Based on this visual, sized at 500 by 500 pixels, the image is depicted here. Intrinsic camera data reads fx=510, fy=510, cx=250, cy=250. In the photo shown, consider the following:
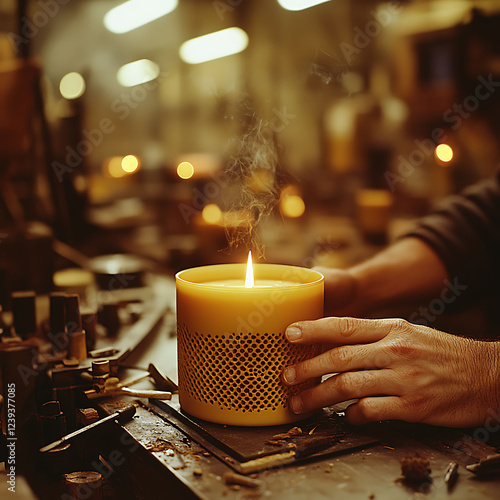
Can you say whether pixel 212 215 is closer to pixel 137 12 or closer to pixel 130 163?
pixel 137 12

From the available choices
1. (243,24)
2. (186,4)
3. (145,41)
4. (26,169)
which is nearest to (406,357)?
(26,169)

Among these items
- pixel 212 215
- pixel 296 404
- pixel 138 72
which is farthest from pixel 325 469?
pixel 138 72

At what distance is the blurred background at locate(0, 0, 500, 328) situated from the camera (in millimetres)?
1763

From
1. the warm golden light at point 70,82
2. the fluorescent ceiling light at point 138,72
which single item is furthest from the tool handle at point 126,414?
the fluorescent ceiling light at point 138,72

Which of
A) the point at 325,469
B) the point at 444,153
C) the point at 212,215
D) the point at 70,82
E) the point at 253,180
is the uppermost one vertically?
the point at 70,82

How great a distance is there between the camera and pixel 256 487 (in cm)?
58

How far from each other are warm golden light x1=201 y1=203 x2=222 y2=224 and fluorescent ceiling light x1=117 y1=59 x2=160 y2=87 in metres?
5.72

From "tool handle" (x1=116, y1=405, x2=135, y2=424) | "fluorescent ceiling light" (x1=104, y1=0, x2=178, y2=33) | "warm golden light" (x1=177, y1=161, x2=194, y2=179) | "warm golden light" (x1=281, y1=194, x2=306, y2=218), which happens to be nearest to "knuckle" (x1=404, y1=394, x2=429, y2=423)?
"tool handle" (x1=116, y1=405, x2=135, y2=424)

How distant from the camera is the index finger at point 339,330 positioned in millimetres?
711

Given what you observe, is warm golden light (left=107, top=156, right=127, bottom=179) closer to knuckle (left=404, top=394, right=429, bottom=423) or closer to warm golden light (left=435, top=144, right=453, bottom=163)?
warm golden light (left=435, top=144, right=453, bottom=163)

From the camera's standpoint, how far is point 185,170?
22.5 feet

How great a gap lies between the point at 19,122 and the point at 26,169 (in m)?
0.52

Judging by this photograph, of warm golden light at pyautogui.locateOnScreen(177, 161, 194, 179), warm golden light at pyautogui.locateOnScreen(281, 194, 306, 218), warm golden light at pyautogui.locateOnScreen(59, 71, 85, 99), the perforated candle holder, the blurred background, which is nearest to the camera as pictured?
the perforated candle holder

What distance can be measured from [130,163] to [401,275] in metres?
7.62
